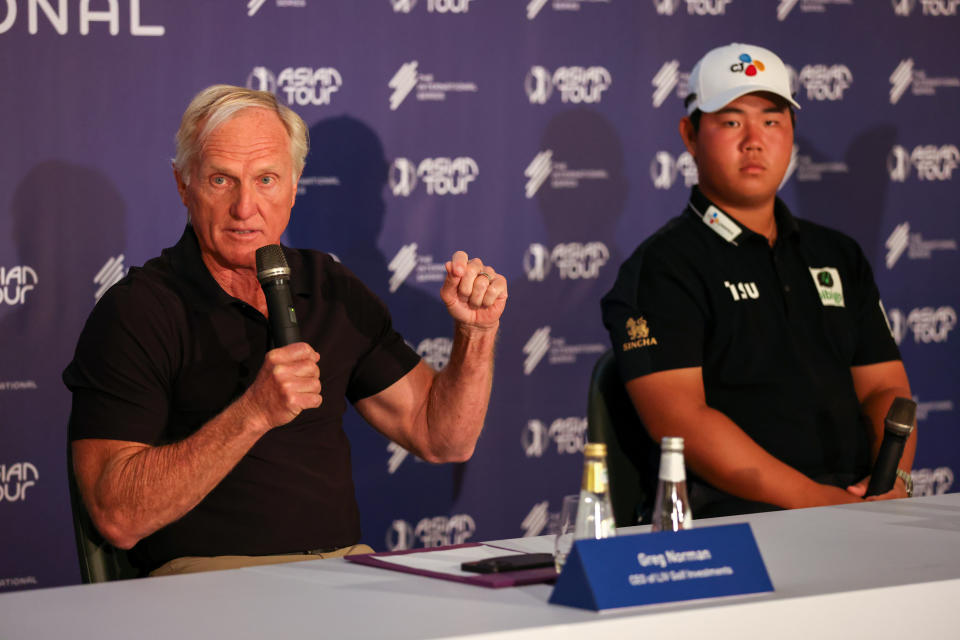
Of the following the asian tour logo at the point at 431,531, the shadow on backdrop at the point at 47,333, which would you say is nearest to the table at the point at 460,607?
the shadow on backdrop at the point at 47,333

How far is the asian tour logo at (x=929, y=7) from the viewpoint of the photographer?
3998 millimetres

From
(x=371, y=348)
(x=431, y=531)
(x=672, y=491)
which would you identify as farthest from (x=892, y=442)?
(x=431, y=531)

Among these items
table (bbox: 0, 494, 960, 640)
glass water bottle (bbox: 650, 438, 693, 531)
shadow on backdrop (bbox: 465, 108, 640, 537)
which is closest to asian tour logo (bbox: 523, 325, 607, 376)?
shadow on backdrop (bbox: 465, 108, 640, 537)

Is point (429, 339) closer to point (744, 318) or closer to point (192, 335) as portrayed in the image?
point (744, 318)

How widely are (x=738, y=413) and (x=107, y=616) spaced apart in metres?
1.63

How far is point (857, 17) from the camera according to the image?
3.95 metres

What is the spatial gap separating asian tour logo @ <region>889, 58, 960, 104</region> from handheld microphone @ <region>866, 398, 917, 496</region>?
220cm

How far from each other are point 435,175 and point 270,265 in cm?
178

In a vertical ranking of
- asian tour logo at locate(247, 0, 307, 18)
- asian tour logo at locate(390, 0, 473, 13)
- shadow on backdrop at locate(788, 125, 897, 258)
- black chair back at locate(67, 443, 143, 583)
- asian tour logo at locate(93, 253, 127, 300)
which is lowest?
black chair back at locate(67, 443, 143, 583)

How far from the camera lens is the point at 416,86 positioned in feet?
11.2

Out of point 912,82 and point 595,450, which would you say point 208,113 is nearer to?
point 595,450

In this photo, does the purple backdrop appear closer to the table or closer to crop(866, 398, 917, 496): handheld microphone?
crop(866, 398, 917, 496): handheld microphone

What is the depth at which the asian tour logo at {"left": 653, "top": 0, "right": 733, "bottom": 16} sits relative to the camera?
12.3ft

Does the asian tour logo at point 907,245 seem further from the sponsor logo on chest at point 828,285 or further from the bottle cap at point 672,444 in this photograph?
the bottle cap at point 672,444
